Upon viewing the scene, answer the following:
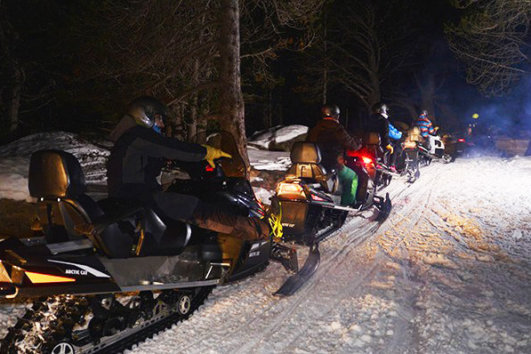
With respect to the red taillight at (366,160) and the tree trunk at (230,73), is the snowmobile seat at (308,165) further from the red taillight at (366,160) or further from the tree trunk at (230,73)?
the tree trunk at (230,73)

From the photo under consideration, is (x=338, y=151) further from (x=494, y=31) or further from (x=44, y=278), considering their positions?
(x=494, y=31)

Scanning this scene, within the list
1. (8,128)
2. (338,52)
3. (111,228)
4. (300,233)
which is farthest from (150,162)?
(338,52)

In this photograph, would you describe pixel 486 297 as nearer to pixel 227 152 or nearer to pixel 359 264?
pixel 359 264

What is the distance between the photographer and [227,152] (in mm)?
4281

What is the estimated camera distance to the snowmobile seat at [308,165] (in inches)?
234

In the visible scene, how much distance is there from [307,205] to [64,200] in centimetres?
314

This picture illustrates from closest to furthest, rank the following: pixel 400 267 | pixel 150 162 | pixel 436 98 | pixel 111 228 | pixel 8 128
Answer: pixel 111 228, pixel 150 162, pixel 400 267, pixel 8 128, pixel 436 98

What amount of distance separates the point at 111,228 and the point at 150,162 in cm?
71

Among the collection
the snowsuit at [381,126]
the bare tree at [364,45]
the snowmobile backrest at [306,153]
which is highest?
the bare tree at [364,45]

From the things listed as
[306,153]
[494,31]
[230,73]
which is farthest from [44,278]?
[494,31]

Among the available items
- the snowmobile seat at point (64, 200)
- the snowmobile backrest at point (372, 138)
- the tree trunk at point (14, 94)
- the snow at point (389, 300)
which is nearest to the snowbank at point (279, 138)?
the tree trunk at point (14, 94)

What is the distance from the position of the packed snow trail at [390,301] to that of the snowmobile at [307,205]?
0.18 m

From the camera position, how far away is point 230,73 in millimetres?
8938

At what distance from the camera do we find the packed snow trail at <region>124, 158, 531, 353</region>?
11.3 feet
